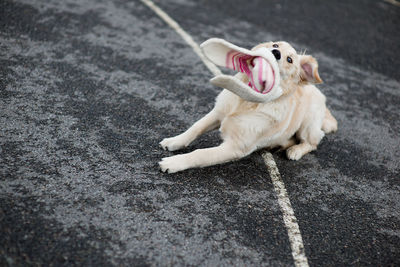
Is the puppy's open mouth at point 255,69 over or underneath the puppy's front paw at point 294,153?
over

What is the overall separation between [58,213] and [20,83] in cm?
219

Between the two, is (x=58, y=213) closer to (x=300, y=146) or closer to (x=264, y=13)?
(x=300, y=146)

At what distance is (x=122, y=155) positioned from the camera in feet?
11.5

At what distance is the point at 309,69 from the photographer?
3123 millimetres

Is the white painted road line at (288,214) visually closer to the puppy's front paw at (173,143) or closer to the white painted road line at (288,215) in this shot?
the white painted road line at (288,215)

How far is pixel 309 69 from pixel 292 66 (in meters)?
0.18

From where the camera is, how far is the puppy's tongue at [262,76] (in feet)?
9.49

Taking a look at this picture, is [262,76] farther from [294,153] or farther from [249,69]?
[294,153]

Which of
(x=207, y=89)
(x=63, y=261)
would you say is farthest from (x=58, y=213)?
(x=207, y=89)

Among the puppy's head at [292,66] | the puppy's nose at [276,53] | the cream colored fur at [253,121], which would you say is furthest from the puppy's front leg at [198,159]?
the puppy's nose at [276,53]

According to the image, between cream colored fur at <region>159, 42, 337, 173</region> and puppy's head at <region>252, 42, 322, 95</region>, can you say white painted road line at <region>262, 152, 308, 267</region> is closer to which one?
cream colored fur at <region>159, 42, 337, 173</region>

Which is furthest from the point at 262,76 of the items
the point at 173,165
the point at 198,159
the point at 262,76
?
the point at 173,165

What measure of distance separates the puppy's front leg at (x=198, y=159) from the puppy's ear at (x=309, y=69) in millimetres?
919

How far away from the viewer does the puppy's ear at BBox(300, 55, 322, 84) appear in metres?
3.08
